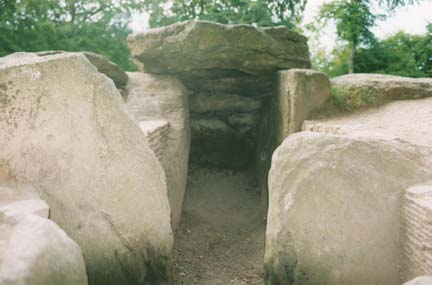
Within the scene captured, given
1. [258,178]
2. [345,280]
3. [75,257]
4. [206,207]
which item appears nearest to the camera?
[75,257]

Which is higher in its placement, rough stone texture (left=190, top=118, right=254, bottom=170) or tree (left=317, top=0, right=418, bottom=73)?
tree (left=317, top=0, right=418, bottom=73)

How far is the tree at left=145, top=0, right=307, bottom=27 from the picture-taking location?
29.9 ft

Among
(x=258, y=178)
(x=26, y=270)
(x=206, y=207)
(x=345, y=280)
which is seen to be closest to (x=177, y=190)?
(x=206, y=207)

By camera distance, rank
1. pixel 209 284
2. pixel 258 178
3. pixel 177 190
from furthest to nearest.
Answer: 1. pixel 258 178
2. pixel 177 190
3. pixel 209 284

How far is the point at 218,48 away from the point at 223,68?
1.81 feet

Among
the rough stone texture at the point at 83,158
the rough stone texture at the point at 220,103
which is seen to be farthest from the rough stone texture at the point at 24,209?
the rough stone texture at the point at 220,103

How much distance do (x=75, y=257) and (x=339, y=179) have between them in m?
1.86

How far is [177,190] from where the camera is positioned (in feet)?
16.6

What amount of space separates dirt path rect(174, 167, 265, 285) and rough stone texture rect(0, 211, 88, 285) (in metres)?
1.98

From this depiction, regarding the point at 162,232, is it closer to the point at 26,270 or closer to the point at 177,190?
the point at 26,270

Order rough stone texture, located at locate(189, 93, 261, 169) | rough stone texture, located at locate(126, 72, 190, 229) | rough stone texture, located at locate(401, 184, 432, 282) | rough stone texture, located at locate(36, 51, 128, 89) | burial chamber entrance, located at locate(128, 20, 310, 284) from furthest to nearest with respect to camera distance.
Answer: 1. rough stone texture, located at locate(189, 93, 261, 169)
2. rough stone texture, located at locate(36, 51, 128, 89)
3. rough stone texture, located at locate(126, 72, 190, 229)
4. burial chamber entrance, located at locate(128, 20, 310, 284)
5. rough stone texture, located at locate(401, 184, 432, 282)

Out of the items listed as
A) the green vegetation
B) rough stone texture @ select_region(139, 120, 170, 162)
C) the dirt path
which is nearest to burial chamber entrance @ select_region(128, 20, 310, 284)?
the dirt path

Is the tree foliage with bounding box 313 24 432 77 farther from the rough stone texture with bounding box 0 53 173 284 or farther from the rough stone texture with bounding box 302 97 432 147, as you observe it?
the rough stone texture with bounding box 0 53 173 284

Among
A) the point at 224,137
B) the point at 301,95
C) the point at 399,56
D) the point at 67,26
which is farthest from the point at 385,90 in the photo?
the point at 67,26
